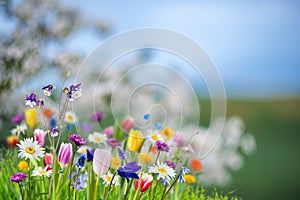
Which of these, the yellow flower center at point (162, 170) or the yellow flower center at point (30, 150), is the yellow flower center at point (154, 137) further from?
the yellow flower center at point (30, 150)

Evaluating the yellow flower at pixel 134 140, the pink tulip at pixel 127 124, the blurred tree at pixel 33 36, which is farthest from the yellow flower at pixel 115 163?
the blurred tree at pixel 33 36

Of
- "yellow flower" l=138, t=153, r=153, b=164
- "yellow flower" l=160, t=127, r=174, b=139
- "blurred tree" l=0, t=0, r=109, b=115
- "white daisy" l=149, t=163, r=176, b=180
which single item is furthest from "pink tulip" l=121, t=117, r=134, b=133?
"blurred tree" l=0, t=0, r=109, b=115

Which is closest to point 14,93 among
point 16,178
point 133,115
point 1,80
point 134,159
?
point 1,80

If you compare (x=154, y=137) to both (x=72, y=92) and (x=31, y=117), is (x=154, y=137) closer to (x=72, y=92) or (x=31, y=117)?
(x=72, y=92)

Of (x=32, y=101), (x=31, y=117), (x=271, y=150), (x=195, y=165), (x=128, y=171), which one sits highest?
(x=271, y=150)

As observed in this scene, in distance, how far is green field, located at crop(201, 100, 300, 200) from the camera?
656 cm

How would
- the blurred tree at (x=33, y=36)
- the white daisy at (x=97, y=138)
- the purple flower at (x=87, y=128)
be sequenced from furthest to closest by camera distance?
the blurred tree at (x=33, y=36)
the purple flower at (x=87, y=128)
the white daisy at (x=97, y=138)

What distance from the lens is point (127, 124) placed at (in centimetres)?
213

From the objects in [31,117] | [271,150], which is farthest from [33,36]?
[271,150]

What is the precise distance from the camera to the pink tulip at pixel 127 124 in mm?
2110

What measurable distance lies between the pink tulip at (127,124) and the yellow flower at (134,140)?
0.26m

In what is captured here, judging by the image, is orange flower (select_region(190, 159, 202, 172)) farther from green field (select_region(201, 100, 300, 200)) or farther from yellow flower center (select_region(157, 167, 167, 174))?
green field (select_region(201, 100, 300, 200))

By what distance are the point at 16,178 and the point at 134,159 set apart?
0.57m

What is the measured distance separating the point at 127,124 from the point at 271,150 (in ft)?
20.8
